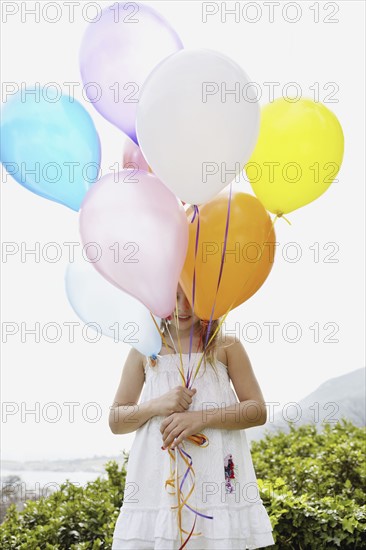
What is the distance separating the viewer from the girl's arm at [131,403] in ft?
5.74

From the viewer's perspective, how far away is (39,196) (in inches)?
76.8

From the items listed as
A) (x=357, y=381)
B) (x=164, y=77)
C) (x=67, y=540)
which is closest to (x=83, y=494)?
(x=67, y=540)

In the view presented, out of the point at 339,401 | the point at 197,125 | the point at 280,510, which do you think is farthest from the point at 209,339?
the point at 339,401

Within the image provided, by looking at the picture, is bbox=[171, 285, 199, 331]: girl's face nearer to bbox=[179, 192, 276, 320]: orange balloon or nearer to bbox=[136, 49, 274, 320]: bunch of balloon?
bbox=[179, 192, 276, 320]: orange balloon

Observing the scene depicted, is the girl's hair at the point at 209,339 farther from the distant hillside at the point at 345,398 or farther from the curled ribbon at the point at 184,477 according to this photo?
the distant hillside at the point at 345,398

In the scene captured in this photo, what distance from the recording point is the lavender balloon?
1793 millimetres

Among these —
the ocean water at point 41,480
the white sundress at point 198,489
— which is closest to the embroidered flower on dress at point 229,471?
the white sundress at point 198,489

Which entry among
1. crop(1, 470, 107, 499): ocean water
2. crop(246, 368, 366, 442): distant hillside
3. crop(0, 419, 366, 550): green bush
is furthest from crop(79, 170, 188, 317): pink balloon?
crop(246, 368, 366, 442): distant hillside

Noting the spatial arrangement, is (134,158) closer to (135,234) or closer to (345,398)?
(135,234)

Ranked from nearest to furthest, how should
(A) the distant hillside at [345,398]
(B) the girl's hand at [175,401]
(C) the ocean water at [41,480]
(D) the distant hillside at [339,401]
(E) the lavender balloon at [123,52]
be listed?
(B) the girl's hand at [175,401] < (E) the lavender balloon at [123,52] < (C) the ocean water at [41,480] < (D) the distant hillside at [339,401] < (A) the distant hillside at [345,398]

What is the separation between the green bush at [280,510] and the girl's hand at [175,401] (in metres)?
1.02

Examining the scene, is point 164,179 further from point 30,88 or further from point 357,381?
point 357,381

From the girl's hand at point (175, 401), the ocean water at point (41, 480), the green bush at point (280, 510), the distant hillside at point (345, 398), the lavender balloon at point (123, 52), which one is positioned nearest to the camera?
the girl's hand at point (175, 401)

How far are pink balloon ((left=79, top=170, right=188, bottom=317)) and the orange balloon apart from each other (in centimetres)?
8
